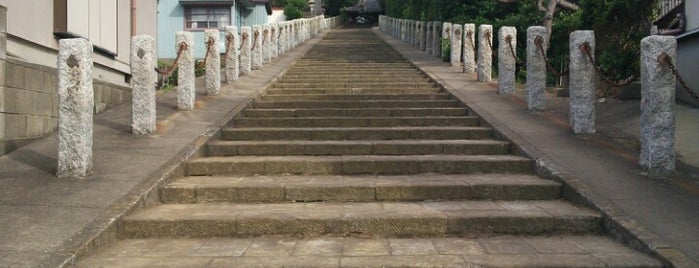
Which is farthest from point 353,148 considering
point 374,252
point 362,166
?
point 374,252

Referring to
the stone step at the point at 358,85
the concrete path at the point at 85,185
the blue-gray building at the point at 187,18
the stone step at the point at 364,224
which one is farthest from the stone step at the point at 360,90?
the blue-gray building at the point at 187,18

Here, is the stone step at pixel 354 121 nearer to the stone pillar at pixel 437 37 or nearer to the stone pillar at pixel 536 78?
the stone pillar at pixel 536 78

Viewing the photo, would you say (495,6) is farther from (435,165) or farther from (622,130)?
(435,165)

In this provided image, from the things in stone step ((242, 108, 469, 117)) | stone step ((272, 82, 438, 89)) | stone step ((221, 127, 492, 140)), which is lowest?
stone step ((221, 127, 492, 140))

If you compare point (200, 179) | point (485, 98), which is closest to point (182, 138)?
point (200, 179)

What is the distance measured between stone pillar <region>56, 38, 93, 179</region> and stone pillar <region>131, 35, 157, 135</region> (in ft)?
4.89

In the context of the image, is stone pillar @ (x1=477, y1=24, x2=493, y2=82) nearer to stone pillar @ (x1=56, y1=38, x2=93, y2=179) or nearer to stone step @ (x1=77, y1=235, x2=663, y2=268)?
stone step @ (x1=77, y1=235, x2=663, y2=268)

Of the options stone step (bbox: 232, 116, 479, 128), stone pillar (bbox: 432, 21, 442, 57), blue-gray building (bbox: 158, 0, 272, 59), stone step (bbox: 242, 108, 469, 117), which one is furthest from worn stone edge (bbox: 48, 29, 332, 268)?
blue-gray building (bbox: 158, 0, 272, 59)

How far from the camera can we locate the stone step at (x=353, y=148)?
270 inches

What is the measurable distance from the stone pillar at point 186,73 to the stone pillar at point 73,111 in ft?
8.83

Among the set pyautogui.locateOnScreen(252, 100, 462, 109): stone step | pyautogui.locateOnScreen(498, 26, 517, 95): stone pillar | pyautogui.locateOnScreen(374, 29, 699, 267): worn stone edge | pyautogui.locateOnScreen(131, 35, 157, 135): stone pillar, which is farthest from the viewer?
pyautogui.locateOnScreen(498, 26, 517, 95): stone pillar

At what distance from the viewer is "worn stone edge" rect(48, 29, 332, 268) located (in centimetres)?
401

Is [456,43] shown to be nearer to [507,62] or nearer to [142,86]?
[507,62]

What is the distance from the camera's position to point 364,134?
7.54m
